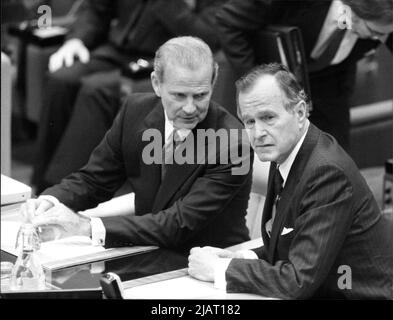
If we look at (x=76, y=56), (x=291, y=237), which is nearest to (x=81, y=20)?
(x=76, y=56)

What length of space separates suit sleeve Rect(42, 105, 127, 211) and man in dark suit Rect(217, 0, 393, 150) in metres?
0.62

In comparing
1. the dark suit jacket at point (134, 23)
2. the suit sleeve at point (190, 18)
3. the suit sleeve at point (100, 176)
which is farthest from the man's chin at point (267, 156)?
the dark suit jacket at point (134, 23)

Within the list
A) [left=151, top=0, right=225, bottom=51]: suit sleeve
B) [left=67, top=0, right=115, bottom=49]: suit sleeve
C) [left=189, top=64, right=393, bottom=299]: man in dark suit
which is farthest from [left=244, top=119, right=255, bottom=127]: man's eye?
[left=67, top=0, right=115, bottom=49]: suit sleeve

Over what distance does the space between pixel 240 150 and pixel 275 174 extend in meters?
0.28

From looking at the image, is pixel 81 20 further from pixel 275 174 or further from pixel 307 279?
pixel 307 279

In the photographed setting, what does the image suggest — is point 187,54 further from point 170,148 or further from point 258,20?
point 258,20

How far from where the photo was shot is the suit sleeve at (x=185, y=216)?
8.93ft

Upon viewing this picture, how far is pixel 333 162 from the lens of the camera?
2338 millimetres

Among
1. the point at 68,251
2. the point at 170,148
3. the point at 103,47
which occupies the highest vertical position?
the point at 103,47

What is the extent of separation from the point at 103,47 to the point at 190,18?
20.8 inches

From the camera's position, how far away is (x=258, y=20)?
11.0 feet

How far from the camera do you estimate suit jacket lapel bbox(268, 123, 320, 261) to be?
2.40 m

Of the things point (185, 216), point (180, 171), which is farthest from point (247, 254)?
point (180, 171)

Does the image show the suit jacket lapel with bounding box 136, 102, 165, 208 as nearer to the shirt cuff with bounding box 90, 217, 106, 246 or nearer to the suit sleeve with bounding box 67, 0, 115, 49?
the shirt cuff with bounding box 90, 217, 106, 246
